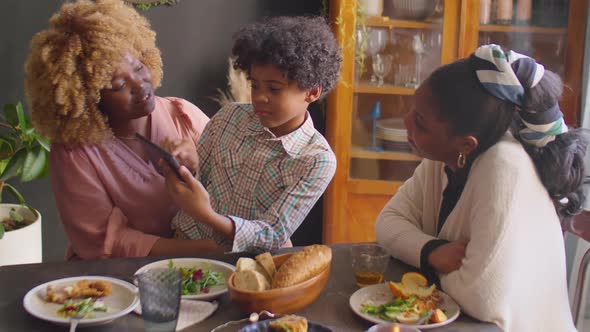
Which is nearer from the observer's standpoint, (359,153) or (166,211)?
(166,211)

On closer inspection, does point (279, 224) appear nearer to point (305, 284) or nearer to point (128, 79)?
point (305, 284)

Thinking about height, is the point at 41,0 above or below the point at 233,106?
above

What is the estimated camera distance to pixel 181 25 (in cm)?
374

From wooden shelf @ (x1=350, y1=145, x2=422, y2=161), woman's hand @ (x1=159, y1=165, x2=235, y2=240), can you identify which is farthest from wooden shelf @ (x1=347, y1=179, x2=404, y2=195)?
woman's hand @ (x1=159, y1=165, x2=235, y2=240)

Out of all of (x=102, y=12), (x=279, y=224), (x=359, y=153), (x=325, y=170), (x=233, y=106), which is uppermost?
(x=102, y=12)

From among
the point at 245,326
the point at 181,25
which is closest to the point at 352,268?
the point at 245,326

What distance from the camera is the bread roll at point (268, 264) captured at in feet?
5.05

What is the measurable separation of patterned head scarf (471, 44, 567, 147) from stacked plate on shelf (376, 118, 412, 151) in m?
2.24

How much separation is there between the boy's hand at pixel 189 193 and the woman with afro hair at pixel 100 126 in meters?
0.24

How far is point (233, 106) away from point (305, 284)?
0.83m

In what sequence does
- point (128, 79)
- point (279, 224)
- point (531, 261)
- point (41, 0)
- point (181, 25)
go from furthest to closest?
1. point (181, 25)
2. point (41, 0)
3. point (128, 79)
4. point (279, 224)
5. point (531, 261)

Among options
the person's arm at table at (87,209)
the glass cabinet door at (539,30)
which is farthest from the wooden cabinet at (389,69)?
the person's arm at table at (87,209)

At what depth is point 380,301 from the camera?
5.10 ft

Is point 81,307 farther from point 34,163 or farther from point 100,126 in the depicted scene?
point 34,163
